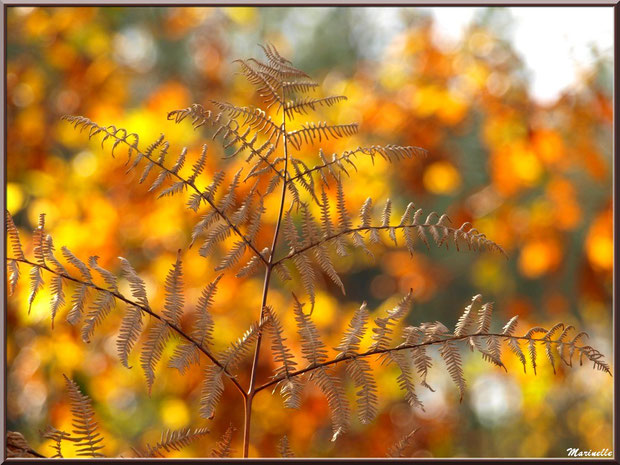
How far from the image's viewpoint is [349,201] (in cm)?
284

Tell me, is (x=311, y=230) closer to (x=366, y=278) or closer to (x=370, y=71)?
(x=370, y=71)

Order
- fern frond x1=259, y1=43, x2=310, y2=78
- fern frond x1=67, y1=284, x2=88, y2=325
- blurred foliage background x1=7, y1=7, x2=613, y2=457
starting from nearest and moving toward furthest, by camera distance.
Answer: fern frond x1=67, y1=284, x2=88, y2=325 → fern frond x1=259, y1=43, x2=310, y2=78 → blurred foliage background x1=7, y1=7, x2=613, y2=457

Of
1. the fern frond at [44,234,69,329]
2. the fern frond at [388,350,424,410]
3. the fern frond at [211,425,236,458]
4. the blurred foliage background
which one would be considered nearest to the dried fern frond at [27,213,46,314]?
the fern frond at [44,234,69,329]

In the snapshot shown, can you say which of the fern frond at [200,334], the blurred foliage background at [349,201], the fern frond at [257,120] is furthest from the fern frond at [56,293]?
the blurred foliage background at [349,201]

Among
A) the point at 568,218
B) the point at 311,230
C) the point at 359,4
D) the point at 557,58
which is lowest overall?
the point at 311,230

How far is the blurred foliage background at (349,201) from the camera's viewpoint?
2732 millimetres

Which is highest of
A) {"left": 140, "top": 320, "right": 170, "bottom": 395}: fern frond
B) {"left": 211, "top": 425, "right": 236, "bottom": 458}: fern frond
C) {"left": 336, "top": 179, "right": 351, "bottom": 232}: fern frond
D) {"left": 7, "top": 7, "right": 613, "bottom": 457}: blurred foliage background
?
{"left": 7, "top": 7, "right": 613, "bottom": 457}: blurred foliage background

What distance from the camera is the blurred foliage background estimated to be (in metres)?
2.73

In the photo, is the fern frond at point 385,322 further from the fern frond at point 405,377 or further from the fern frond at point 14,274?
the fern frond at point 14,274

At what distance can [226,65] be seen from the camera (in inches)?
145

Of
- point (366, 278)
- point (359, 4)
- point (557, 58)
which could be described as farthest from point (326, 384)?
point (366, 278)

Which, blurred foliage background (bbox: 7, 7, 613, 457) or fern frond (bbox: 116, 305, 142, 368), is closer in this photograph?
fern frond (bbox: 116, 305, 142, 368)

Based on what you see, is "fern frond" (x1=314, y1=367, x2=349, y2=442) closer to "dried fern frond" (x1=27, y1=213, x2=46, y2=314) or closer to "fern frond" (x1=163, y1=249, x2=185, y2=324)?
"fern frond" (x1=163, y1=249, x2=185, y2=324)

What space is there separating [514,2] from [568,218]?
2.55 meters
